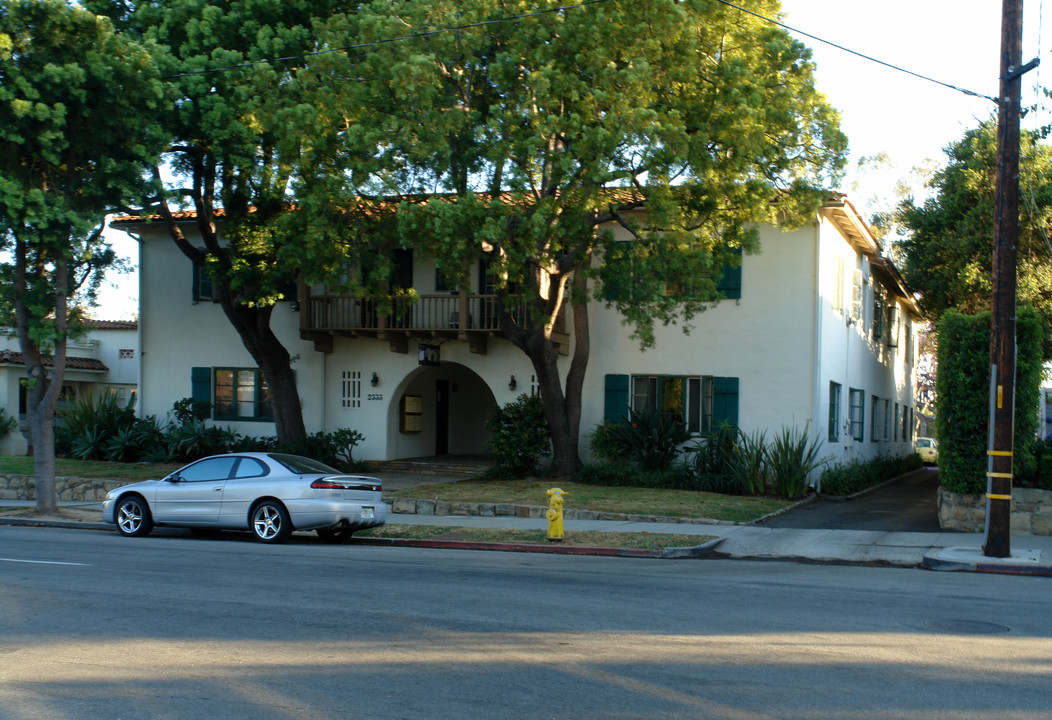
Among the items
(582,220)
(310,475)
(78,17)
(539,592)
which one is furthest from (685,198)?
(78,17)

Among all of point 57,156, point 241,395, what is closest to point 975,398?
point 57,156

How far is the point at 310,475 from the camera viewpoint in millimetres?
14305

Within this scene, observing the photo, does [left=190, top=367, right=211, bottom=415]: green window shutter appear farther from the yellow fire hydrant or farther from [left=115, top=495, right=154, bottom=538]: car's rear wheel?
the yellow fire hydrant

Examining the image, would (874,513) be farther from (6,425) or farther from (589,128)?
(6,425)

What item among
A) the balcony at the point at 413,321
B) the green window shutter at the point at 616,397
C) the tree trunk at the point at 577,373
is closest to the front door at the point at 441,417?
the balcony at the point at 413,321

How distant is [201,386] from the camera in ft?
84.1

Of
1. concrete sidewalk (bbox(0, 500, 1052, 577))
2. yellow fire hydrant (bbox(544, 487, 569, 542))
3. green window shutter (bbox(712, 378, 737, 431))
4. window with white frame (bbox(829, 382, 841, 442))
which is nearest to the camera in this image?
concrete sidewalk (bbox(0, 500, 1052, 577))

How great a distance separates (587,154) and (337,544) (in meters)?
7.38

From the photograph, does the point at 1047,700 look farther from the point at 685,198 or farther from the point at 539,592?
the point at 685,198

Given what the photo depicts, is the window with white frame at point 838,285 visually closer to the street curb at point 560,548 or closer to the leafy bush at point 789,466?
the leafy bush at point 789,466

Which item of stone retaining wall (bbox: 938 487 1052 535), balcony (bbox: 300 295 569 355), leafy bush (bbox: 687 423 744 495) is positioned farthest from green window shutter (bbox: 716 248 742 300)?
stone retaining wall (bbox: 938 487 1052 535)

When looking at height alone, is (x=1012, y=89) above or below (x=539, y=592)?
above

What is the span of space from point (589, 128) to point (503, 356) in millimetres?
8471

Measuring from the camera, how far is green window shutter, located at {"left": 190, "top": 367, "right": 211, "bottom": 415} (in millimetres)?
25500
